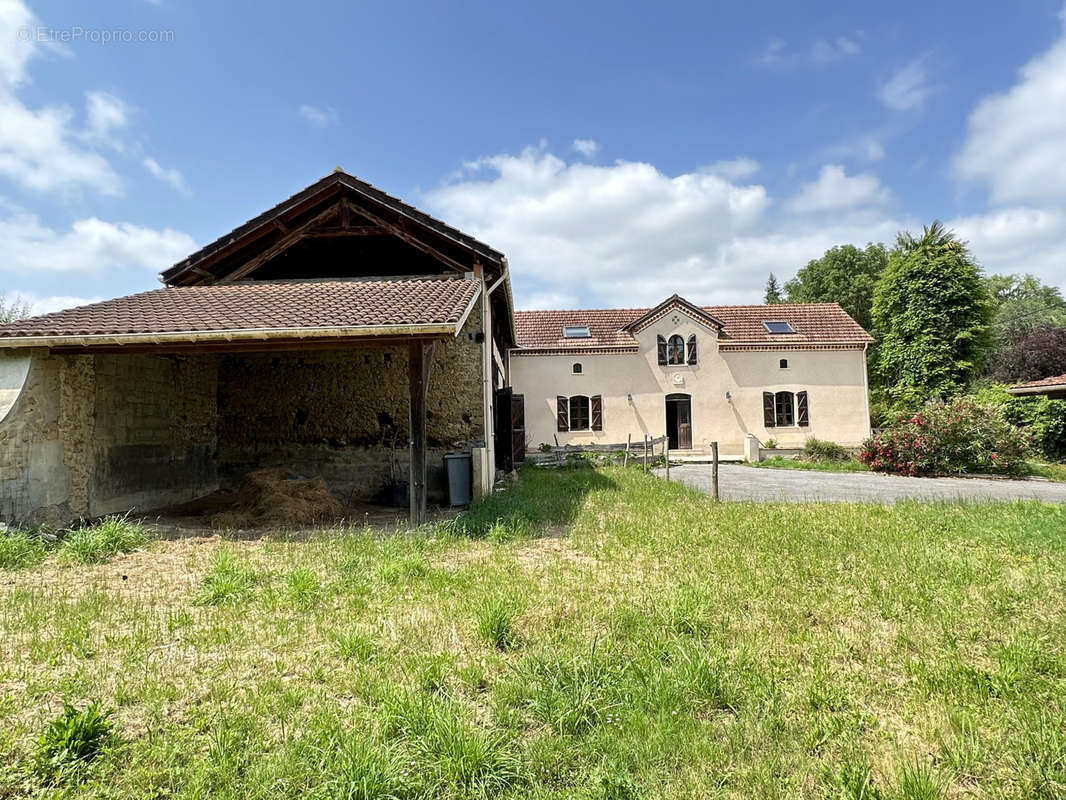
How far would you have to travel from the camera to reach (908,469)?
1512 cm

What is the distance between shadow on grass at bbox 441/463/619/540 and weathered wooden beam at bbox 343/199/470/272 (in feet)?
14.0

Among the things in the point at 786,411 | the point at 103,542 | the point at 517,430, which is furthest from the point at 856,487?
the point at 103,542

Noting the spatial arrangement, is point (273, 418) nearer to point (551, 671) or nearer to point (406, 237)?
point (406, 237)

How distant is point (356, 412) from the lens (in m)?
9.85

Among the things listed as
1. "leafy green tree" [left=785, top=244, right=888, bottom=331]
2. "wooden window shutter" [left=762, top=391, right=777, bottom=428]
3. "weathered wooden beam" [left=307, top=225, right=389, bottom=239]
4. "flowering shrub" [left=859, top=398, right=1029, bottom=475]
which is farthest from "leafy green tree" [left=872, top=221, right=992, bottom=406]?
"weathered wooden beam" [left=307, top=225, right=389, bottom=239]

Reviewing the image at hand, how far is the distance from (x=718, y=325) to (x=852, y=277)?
21276mm

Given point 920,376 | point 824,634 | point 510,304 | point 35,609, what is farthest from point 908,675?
point 920,376

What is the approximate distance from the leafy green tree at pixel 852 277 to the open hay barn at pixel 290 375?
32.9 m

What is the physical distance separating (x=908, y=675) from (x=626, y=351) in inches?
738

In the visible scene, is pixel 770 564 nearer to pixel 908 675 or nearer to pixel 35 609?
pixel 908 675

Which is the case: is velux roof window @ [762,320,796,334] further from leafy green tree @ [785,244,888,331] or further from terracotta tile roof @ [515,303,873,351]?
leafy green tree @ [785,244,888,331]

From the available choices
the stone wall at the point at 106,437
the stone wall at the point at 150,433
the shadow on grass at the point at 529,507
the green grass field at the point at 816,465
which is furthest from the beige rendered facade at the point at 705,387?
the stone wall at the point at 106,437

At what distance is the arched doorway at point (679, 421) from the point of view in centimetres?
2150

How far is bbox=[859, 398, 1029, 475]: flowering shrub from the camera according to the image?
1479cm
